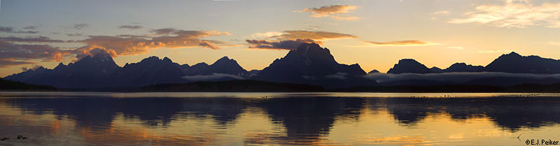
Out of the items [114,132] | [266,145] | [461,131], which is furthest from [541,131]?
[114,132]

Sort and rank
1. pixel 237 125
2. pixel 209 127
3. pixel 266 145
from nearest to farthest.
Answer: pixel 266 145
pixel 209 127
pixel 237 125

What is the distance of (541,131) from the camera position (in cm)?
4441

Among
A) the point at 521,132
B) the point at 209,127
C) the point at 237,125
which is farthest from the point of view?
the point at 237,125

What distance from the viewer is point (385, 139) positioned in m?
37.8

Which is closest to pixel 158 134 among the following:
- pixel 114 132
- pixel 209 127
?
pixel 114 132

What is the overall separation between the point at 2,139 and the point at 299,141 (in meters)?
22.7

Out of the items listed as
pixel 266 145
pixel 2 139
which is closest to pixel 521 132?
pixel 266 145

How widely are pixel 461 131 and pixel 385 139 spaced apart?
11302 millimetres

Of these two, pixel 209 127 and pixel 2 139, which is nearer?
pixel 2 139

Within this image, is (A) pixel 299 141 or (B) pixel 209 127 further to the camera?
(B) pixel 209 127

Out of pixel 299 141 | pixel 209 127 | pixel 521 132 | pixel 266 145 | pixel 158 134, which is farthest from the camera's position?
pixel 209 127

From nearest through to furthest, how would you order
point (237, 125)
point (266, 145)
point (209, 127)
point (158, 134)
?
point (266, 145), point (158, 134), point (209, 127), point (237, 125)

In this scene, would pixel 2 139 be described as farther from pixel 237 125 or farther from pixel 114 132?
pixel 237 125

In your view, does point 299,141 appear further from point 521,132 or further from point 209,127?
point 521,132
